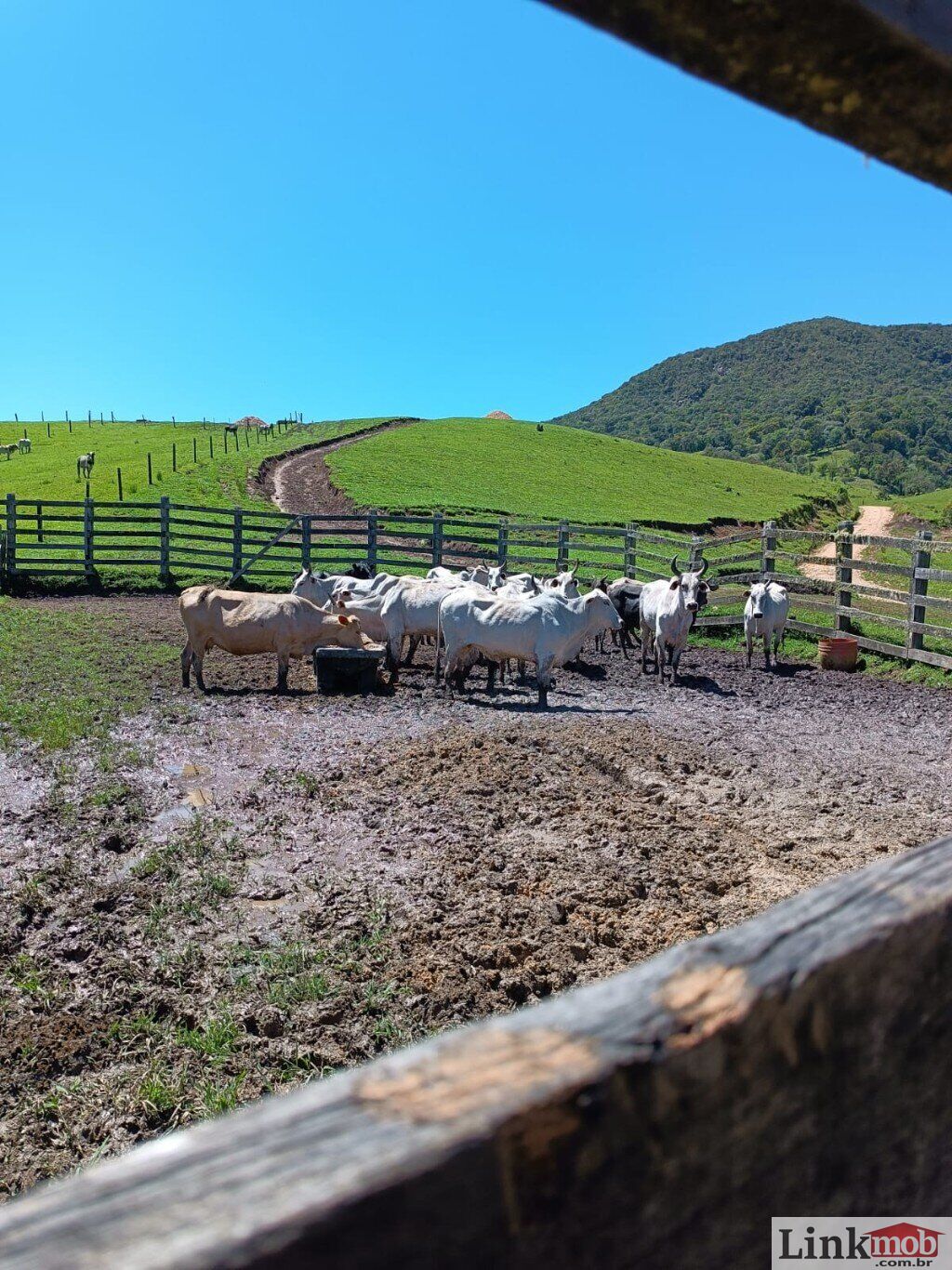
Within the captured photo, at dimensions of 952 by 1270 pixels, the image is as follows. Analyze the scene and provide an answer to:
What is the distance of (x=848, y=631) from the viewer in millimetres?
16469

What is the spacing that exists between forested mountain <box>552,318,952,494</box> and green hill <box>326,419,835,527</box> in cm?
3872

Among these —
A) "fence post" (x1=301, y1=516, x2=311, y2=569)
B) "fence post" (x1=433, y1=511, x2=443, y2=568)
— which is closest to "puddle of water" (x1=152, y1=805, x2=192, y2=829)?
"fence post" (x1=433, y1=511, x2=443, y2=568)

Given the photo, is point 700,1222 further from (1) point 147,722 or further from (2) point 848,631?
(2) point 848,631

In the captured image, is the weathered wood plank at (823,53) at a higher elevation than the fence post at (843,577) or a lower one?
higher

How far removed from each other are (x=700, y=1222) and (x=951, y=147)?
1.38m

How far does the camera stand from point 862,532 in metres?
44.0

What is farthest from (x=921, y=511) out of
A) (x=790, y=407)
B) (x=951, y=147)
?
(x=790, y=407)

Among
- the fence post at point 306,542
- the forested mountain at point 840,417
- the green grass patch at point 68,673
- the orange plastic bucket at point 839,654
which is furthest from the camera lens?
the forested mountain at point 840,417

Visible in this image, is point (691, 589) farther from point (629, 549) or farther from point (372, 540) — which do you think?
point (372, 540)

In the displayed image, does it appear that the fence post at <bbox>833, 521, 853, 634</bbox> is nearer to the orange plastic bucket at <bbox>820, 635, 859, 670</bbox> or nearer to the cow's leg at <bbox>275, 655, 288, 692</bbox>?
the orange plastic bucket at <bbox>820, 635, 859, 670</bbox>

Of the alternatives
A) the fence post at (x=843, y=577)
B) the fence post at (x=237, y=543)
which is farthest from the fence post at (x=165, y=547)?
the fence post at (x=843, y=577)

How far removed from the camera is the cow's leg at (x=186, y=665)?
39.2 ft

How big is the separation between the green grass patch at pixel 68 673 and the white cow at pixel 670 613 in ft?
24.2

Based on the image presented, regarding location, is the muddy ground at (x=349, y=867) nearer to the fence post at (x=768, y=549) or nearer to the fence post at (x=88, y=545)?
the fence post at (x=768, y=549)
